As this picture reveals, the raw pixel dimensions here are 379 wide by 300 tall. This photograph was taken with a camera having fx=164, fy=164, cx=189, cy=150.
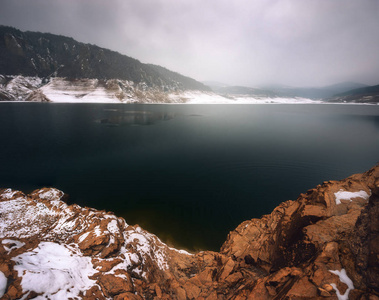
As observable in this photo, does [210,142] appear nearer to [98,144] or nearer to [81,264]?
[98,144]

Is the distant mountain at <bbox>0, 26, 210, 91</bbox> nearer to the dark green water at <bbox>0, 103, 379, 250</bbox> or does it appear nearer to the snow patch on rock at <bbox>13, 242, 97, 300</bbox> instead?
the dark green water at <bbox>0, 103, 379, 250</bbox>

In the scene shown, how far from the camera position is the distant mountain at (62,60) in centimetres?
11856

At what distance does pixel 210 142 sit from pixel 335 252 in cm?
2518

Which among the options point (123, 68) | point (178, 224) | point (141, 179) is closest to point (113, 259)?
point (178, 224)

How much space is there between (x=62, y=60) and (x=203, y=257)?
185m

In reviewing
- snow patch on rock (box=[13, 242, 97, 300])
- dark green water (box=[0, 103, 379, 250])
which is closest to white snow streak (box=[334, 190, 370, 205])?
dark green water (box=[0, 103, 379, 250])

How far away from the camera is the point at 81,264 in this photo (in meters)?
5.91

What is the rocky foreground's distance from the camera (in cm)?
412

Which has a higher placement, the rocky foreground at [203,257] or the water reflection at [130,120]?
the water reflection at [130,120]

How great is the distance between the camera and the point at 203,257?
811cm

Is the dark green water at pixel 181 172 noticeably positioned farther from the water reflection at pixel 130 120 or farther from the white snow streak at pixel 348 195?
the water reflection at pixel 130 120

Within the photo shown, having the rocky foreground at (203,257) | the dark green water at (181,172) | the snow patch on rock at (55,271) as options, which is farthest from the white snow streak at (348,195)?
the snow patch on rock at (55,271)

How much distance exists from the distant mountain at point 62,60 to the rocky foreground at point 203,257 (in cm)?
14414

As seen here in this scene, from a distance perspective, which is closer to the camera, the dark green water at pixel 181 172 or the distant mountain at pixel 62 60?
the dark green water at pixel 181 172
